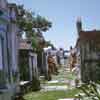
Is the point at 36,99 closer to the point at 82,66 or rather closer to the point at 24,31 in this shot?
the point at 82,66

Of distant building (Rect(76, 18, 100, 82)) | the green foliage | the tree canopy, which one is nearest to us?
the green foliage

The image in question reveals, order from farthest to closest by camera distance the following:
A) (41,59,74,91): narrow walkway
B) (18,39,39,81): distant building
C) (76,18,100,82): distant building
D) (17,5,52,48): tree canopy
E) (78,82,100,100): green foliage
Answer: (17,5,52,48): tree canopy → (76,18,100,82): distant building → (18,39,39,81): distant building → (41,59,74,91): narrow walkway → (78,82,100,100): green foliage

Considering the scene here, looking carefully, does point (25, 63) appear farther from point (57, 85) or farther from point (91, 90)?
point (91, 90)

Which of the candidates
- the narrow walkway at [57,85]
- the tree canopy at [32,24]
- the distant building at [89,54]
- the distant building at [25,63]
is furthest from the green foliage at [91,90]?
the tree canopy at [32,24]

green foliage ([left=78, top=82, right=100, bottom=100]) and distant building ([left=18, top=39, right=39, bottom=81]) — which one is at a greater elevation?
distant building ([left=18, top=39, right=39, bottom=81])

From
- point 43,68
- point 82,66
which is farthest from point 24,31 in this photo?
point 82,66

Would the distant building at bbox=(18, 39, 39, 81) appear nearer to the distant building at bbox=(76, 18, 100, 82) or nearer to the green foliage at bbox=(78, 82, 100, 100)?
the distant building at bbox=(76, 18, 100, 82)

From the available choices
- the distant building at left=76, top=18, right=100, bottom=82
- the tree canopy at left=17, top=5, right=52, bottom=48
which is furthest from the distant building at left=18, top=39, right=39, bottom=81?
the tree canopy at left=17, top=5, right=52, bottom=48

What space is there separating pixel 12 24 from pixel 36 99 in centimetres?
360

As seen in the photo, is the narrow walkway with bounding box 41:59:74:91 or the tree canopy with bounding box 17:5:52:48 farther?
the tree canopy with bounding box 17:5:52:48

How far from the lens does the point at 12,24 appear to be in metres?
18.8

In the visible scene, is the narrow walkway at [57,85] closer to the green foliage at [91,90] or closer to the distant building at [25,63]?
the distant building at [25,63]

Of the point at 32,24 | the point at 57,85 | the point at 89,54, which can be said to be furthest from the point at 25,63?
the point at 32,24

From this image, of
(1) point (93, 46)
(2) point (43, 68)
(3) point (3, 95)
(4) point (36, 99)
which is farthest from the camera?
(2) point (43, 68)
